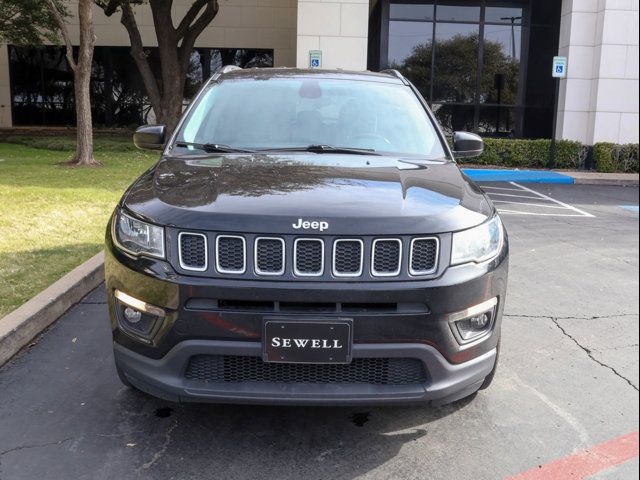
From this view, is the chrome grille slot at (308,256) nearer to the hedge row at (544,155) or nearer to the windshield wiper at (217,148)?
the windshield wiper at (217,148)

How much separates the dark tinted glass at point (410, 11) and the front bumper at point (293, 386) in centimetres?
1851

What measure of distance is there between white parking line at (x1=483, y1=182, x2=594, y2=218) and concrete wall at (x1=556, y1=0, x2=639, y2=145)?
212 inches

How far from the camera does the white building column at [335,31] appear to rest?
1717 centimetres

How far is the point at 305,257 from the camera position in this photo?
109 inches

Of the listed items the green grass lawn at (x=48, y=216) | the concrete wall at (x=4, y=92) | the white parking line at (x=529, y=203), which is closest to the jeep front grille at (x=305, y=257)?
the green grass lawn at (x=48, y=216)

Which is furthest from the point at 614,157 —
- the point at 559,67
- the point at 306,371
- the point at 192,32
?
the point at 306,371

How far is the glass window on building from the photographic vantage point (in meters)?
19.7

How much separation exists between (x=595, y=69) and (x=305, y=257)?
17.1 meters

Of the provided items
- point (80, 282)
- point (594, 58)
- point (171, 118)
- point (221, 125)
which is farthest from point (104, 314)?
point (594, 58)

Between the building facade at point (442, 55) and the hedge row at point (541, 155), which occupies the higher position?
the building facade at point (442, 55)

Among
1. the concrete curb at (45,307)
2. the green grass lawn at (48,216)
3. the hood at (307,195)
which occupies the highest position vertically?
the hood at (307,195)

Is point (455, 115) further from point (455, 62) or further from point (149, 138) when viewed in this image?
point (149, 138)

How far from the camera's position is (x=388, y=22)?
19797 mm

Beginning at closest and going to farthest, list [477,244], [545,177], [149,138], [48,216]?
[477,244]
[149,138]
[48,216]
[545,177]
